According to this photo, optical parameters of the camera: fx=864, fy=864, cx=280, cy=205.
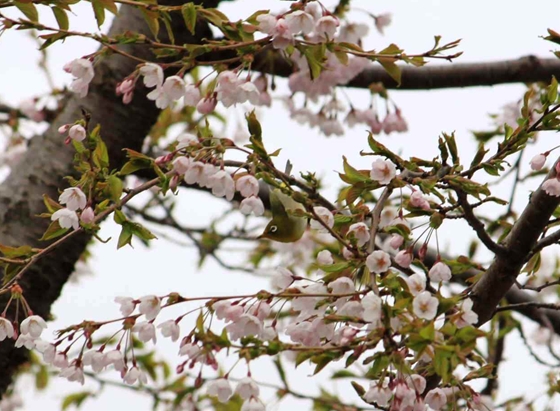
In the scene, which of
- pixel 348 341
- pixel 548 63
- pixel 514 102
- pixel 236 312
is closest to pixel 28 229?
pixel 236 312

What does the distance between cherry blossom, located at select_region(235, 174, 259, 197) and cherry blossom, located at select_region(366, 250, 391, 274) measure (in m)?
0.19

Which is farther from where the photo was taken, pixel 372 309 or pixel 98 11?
pixel 98 11

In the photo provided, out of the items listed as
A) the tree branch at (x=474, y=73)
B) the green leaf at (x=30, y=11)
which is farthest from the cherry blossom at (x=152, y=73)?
the tree branch at (x=474, y=73)

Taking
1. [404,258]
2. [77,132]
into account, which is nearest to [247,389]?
[404,258]

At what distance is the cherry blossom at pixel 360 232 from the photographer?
100cm

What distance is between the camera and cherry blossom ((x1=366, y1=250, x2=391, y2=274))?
89 centimetres

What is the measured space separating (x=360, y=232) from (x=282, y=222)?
0.12m

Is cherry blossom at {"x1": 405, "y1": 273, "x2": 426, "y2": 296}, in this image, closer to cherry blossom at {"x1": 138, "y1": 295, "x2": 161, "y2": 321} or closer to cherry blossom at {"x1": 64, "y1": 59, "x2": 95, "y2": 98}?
cherry blossom at {"x1": 138, "y1": 295, "x2": 161, "y2": 321}

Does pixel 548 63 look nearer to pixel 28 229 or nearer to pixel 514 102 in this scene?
pixel 514 102

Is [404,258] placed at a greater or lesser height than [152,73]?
lesser

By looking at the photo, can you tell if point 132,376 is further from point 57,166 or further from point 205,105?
point 57,166

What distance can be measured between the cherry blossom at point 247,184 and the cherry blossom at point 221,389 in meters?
0.22

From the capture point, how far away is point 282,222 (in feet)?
3.53

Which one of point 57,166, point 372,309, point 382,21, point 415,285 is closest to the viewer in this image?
point 372,309
